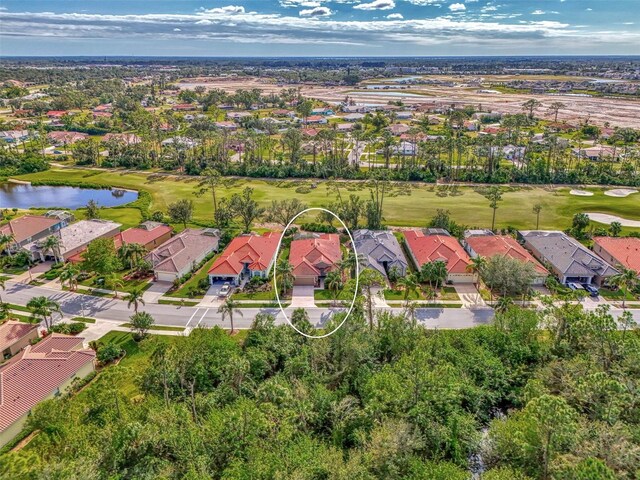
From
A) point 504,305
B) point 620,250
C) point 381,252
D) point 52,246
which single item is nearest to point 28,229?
point 52,246

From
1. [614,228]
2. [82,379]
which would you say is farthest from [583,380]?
[614,228]

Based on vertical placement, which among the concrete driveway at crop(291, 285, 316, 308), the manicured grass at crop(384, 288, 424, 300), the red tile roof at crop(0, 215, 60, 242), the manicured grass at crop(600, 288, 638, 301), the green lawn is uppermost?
the red tile roof at crop(0, 215, 60, 242)

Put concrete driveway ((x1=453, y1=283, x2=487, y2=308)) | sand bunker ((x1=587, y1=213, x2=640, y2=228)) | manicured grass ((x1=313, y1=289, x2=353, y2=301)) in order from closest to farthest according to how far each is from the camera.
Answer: manicured grass ((x1=313, y1=289, x2=353, y2=301))
concrete driveway ((x1=453, y1=283, x2=487, y2=308))
sand bunker ((x1=587, y1=213, x2=640, y2=228))

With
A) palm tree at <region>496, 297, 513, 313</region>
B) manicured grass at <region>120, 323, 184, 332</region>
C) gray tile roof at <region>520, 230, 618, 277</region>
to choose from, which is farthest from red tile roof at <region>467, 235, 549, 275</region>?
manicured grass at <region>120, 323, 184, 332</region>

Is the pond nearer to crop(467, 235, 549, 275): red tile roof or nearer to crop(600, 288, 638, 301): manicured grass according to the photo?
crop(467, 235, 549, 275): red tile roof

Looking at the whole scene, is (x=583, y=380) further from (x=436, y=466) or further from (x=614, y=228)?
(x=614, y=228)

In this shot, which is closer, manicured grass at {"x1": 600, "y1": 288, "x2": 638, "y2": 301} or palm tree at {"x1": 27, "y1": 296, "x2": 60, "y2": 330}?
palm tree at {"x1": 27, "y1": 296, "x2": 60, "y2": 330}
